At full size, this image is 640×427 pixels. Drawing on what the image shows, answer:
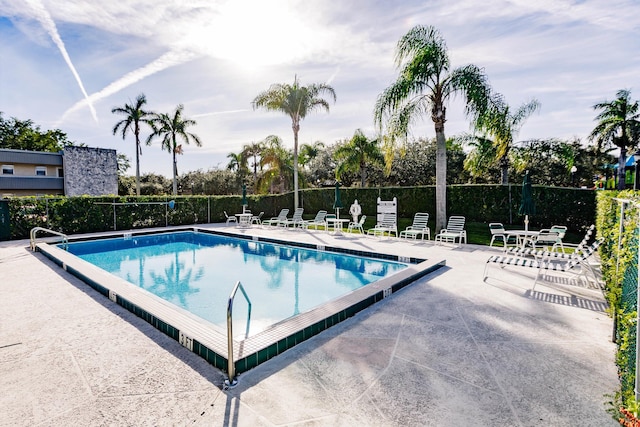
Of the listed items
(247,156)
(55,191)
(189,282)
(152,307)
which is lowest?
(189,282)

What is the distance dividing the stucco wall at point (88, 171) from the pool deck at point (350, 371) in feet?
99.9

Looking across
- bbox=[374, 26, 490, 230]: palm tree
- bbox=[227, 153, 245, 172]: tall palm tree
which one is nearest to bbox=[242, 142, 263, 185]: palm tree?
bbox=[227, 153, 245, 172]: tall palm tree

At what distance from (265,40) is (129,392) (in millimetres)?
9248

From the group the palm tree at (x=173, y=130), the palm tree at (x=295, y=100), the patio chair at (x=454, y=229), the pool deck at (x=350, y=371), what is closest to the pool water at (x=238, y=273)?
the pool deck at (x=350, y=371)

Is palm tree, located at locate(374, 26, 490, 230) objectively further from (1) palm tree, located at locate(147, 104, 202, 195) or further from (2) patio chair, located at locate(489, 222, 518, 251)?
(1) palm tree, located at locate(147, 104, 202, 195)

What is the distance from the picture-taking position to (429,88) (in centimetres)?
1178

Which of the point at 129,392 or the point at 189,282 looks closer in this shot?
the point at 129,392

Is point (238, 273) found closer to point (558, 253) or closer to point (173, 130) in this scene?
point (558, 253)

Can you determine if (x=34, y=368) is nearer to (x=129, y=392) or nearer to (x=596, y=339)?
(x=129, y=392)

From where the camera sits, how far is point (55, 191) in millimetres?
29547

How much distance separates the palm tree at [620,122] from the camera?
20.0 meters

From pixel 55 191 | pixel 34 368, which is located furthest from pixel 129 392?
pixel 55 191

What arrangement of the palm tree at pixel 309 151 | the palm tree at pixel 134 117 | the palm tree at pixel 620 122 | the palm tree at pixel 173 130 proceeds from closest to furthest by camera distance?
the palm tree at pixel 620 122, the palm tree at pixel 134 117, the palm tree at pixel 173 130, the palm tree at pixel 309 151

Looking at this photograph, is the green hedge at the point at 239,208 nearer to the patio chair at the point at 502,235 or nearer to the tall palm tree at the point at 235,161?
the patio chair at the point at 502,235
